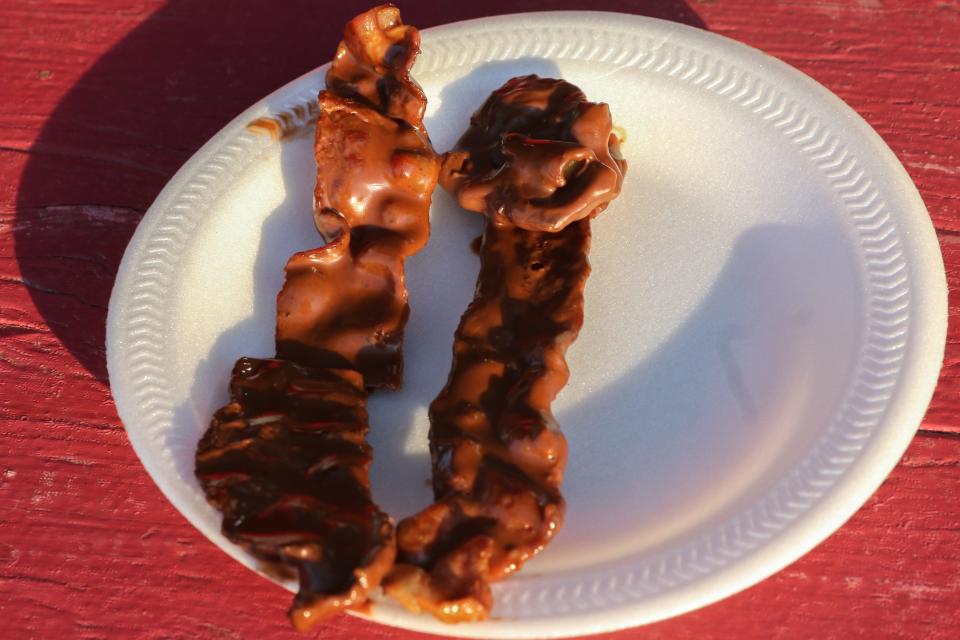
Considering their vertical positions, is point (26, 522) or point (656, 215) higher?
point (656, 215)

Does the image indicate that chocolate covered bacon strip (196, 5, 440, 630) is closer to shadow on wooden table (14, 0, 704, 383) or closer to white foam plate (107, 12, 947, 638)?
white foam plate (107, 12, 947, 638)

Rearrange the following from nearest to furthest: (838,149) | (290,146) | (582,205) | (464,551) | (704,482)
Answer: (464,551) → (704,482) → (582,205) → (838,149) → (290,146)

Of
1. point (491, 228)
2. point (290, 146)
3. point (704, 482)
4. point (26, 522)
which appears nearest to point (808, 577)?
point (704, 482)

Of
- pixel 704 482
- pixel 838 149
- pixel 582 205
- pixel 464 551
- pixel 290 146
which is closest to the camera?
pixel 464 551

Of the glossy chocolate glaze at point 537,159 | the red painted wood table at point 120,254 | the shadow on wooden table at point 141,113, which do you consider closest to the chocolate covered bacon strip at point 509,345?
the glossy chocolate glaze at point 537,159

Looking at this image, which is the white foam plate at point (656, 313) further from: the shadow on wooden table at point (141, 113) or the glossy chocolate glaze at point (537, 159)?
the shadow on wooden table at point (141, 113)

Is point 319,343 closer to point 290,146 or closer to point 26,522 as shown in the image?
point 290,146

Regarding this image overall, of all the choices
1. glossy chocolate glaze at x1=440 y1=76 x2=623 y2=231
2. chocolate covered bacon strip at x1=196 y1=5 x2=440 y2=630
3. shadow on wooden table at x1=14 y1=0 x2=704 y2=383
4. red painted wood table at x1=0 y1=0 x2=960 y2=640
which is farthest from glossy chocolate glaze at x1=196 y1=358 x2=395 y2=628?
shadow on wooden table at x1=14 y1=0 x2=704 y2=383

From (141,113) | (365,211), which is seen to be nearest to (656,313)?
(365,211)
